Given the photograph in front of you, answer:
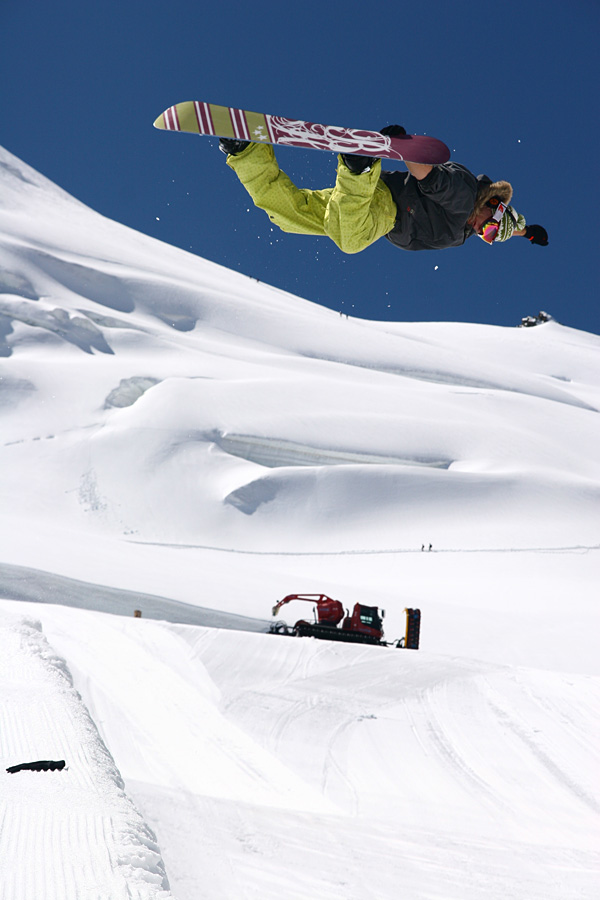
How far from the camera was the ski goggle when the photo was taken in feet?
17.3

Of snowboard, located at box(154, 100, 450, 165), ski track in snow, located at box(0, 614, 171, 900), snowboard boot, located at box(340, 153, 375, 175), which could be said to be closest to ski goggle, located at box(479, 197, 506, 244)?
snowboard, located at box(154, 100, 450, 165)

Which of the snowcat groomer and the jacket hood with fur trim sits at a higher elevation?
the jacket hood with fur trim

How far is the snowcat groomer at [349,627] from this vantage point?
12.0 metres

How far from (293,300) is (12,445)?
34.8 m

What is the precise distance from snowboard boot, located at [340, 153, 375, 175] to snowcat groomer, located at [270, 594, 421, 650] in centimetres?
840

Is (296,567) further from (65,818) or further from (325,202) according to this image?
(65,818)

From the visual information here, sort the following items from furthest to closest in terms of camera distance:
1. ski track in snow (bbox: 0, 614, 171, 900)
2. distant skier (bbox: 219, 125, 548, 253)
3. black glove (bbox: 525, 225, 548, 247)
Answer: black glove (bbox: 525, 225, 548, 247) < distant skier (bbox: 219, 125, 548, 253) < ski track in snow (bbox: 0, 614, 171, 900)

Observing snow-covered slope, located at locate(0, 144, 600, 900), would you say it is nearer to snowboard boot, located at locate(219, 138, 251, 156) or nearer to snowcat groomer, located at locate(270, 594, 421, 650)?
snowcat groomer, located at locate(270, 594, 421, 650)

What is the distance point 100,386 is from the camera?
2645 centimetres

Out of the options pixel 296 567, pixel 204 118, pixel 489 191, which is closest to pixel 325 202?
pixel 204 118

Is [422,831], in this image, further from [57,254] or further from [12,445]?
[57,254]

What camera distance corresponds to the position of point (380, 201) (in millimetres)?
5000

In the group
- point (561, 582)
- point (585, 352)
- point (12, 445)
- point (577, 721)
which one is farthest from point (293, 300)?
point (577, 721)

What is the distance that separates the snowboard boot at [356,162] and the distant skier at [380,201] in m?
0.01
